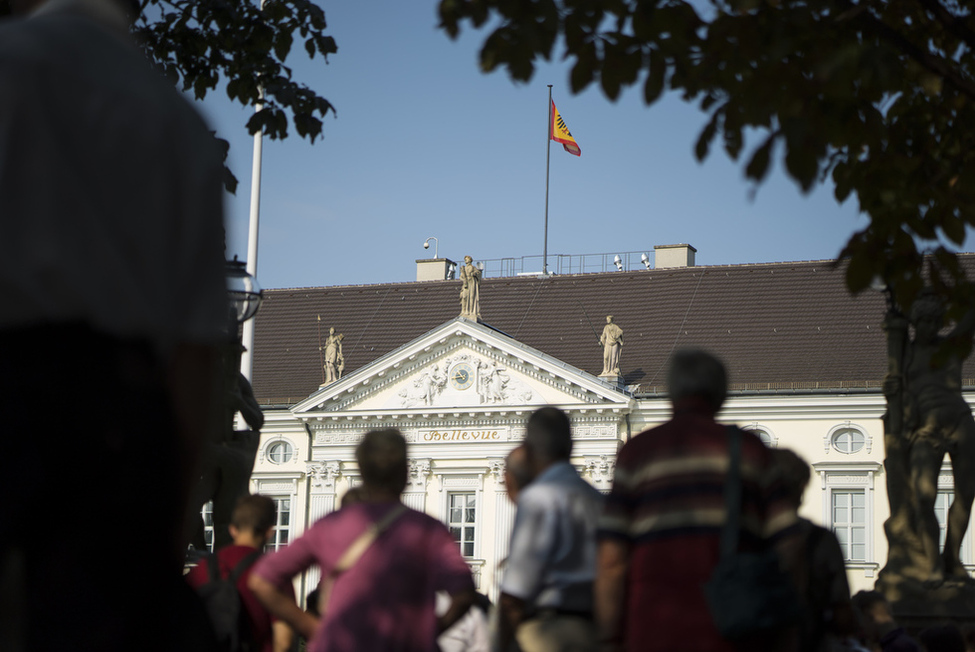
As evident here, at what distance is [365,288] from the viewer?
169ft

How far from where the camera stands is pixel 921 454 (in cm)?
977

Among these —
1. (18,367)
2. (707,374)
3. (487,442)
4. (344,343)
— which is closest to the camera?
(18,367)

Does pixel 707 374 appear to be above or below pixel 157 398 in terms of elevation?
above

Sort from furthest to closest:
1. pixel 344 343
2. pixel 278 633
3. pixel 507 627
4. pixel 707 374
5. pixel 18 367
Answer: pixel 344 343
pixel 278 633
pixel 507 627
pixel 707 374
pixel 18 367

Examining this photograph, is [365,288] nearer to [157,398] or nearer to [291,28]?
[291,28]

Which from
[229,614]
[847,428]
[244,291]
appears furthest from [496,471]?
[229,614]

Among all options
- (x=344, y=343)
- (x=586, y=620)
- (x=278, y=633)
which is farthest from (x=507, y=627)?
(x=344, y=343)

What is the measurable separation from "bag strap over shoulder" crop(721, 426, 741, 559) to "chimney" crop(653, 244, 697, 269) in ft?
150

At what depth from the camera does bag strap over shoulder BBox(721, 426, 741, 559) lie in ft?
13.9

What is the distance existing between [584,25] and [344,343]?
44.4 metres

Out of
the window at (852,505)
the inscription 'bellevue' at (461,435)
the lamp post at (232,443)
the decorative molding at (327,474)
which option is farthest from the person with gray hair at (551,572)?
the decorative molding at (327,474)

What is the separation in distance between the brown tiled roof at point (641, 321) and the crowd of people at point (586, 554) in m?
35.4

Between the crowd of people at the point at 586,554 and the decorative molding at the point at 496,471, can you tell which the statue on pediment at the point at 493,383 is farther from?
the crowd of people at the point at 586,554

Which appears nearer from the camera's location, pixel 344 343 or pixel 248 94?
pixel 248 94
